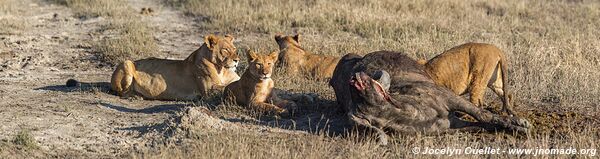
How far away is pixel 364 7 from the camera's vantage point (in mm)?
16969

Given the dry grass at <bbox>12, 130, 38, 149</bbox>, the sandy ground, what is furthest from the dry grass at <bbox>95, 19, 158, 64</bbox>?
the dry grass at <bbox>12, 130, 38, 149</bbox>

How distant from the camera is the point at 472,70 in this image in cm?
866

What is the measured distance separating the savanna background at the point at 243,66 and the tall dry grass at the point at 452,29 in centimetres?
3

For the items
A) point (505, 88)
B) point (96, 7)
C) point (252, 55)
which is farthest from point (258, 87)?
point (96, 7)

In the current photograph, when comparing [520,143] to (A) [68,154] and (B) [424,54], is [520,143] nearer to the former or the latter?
(A) [68,154]

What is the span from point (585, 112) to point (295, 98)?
2860mm

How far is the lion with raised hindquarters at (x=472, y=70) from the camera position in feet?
28.2

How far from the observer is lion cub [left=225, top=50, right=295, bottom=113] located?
28.9 ft

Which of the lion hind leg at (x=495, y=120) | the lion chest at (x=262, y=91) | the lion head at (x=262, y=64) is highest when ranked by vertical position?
the lion head at (x=262, y=64)

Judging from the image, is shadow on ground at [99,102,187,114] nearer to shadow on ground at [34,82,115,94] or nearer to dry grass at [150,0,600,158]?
shadow on ground at [34,82,115,94]

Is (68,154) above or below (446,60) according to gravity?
below

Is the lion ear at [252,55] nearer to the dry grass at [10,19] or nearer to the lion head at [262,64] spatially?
the lion head at [262,64]

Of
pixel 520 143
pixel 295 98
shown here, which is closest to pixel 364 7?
pixel 295 98

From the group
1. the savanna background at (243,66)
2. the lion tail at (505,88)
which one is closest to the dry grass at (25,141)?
the savanna background at (243,66)
